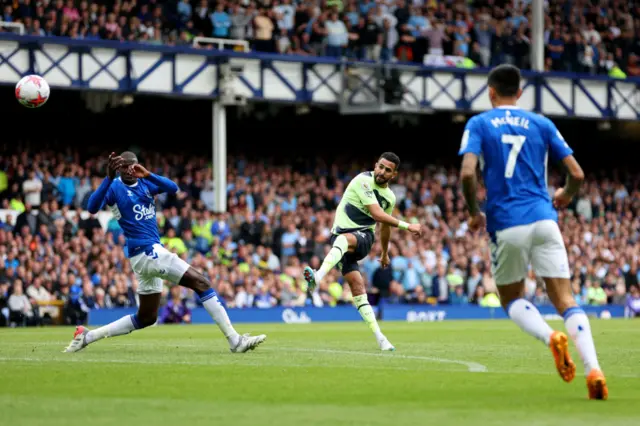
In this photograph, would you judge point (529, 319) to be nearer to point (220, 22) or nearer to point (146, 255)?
point (146, 255)

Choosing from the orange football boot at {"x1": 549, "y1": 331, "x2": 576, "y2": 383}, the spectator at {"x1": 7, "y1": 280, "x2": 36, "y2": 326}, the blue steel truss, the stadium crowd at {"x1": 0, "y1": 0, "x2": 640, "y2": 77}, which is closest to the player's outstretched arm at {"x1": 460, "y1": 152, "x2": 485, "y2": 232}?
the orange football boot at {"x1": 549, "y1": 331, "x2": 576, "y2": 383}

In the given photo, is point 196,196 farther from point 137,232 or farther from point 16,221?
point 137,232

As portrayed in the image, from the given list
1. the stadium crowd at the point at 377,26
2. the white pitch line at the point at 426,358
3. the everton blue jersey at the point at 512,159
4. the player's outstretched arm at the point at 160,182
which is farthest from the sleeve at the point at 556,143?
the stadium crowd at the point at 377,26

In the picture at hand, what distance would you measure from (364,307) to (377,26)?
Answer: 21.8 meters

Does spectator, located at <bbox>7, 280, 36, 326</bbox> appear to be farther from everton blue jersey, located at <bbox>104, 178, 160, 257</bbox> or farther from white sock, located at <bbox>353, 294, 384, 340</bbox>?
everton blue jersey, located at <bbox>104, 178, 160, 257</bbox>

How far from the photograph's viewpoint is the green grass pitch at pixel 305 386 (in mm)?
7895

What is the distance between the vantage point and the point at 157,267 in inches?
547

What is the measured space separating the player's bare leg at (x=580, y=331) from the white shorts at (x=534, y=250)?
94 mm

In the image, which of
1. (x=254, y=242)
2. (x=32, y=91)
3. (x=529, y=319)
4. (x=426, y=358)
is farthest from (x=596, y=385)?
(x=254, y=242)

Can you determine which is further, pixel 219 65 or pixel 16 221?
pixel 219 65

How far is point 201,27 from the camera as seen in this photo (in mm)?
34375

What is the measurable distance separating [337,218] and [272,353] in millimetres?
2729

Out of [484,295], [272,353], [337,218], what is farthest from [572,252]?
[272,353]

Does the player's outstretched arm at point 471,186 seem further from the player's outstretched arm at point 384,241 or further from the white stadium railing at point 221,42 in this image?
the white stadium railing at point 221,42
